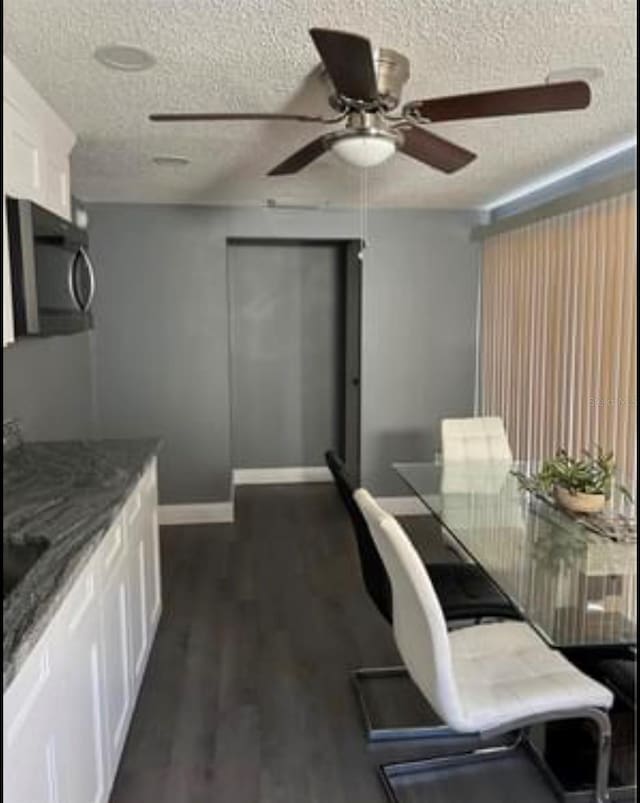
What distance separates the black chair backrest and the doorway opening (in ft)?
11.1

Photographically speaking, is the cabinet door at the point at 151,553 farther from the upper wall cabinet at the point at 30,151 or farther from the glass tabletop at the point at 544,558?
the glass tabletop at the point at 544,558

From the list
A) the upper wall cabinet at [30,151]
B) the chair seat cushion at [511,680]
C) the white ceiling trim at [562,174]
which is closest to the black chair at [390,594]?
the chair seat cushion at [511,680]

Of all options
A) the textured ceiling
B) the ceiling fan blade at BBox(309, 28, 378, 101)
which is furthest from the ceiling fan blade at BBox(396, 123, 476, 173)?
the ceiling fan blade at BBox(309, 28, 378, 101)

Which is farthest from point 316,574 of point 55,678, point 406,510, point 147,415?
point 55,678

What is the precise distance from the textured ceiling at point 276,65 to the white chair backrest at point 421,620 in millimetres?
1456

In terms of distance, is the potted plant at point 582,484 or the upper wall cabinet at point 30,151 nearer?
the upper wall cabinet at point 30,151

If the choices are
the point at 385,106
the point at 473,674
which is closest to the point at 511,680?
the point at 473,674

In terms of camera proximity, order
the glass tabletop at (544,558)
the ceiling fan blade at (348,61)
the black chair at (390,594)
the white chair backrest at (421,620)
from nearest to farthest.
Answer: the ceiling fan blade at (348,61)
the white chair backrest at (421,620)
the glass tabletop at (544,558)
the black chair at (390,594)

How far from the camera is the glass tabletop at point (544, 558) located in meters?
1.89

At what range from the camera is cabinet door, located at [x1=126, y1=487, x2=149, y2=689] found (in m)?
2.54

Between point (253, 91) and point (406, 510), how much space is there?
3.66 metres

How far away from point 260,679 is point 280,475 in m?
3.48

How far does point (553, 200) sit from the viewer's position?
387 cm

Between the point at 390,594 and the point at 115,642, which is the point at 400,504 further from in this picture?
the point at 115,642
